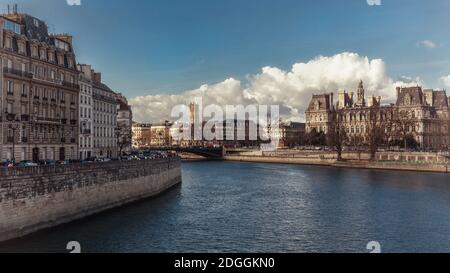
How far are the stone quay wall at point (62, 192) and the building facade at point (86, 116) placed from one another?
18.0 m

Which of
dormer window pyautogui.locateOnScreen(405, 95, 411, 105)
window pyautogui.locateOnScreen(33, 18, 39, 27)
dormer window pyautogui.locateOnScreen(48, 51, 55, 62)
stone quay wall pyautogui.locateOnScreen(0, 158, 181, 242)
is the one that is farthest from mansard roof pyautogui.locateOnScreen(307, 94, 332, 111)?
window pyautogui.locateOnScreen(33, 18, 39, 27)

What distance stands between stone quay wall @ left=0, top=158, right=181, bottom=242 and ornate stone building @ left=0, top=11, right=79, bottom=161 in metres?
9.52

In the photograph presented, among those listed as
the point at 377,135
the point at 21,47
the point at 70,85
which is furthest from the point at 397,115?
the point at 21,47

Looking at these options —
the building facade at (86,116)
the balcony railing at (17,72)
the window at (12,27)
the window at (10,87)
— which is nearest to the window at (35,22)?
the window at (12,27)

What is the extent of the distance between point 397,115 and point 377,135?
32223mm

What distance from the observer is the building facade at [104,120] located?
7425 cm

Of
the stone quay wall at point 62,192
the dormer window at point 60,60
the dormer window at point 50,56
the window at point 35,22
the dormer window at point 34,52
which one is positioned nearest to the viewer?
the stone quay wall at point 62,192

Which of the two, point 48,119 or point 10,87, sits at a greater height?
point 10,87

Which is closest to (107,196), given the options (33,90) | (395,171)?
(33,90)

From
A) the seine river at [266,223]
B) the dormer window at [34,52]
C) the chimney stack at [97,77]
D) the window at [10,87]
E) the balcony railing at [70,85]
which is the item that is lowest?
the seine river at [266,223]

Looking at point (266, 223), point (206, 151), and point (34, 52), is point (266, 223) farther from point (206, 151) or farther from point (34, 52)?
point (206, 151)

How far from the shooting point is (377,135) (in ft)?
374

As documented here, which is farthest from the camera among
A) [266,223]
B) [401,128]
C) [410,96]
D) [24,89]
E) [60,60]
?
[410,96]

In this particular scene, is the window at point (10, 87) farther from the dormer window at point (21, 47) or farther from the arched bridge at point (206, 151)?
the arched bridge at point (206, 151)
